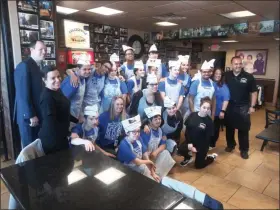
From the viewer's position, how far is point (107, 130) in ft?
6.66

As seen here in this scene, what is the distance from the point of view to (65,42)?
412 cm

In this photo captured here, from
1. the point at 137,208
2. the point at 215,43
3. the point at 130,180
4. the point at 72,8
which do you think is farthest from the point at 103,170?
the point at 215,43

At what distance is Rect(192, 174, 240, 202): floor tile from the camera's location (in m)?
1.87

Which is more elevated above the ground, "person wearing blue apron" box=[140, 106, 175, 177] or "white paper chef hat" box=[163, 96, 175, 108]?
"white paper chef hat" box=[163, 96, 175, 108]

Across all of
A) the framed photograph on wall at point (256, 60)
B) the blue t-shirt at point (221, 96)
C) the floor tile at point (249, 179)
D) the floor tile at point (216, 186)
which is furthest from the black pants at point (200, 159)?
the framed photograph on wall at point (256, 60)

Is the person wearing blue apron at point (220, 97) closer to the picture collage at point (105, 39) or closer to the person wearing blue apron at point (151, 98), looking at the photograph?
the person wearing blue apron at point (151, 98)

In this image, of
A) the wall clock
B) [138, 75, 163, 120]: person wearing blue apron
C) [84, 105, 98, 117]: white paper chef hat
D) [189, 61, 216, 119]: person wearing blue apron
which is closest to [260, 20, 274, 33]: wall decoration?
[189, 61, 216, 119]: person wearing blue apron

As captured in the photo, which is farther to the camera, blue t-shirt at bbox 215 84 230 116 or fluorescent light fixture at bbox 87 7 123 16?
fluorescent light fixture at bbox 87 7 123 16

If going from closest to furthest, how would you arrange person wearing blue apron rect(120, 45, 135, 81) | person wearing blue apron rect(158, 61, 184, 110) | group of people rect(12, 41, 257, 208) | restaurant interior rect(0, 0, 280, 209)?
1. group of people rect(12, 41, 257, 208)
2. restaurant interior rect(0, 0, 280, 209)
3. person wearing blue apron rect(158, 61, 184, 110)
4. person wearing blue apron rect(120, 45, 135, 81)

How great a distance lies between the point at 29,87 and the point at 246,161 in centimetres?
239

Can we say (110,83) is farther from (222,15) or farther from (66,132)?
(222,15)

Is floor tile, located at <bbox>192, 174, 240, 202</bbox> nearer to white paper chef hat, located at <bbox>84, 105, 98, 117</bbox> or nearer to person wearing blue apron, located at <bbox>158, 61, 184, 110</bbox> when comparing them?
person wearing blue apron, located at <bbox>158, 61, 184, 110</bbox>

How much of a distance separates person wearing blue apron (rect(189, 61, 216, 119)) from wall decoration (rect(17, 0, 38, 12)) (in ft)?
6.23

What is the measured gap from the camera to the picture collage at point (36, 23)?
2.09 m
